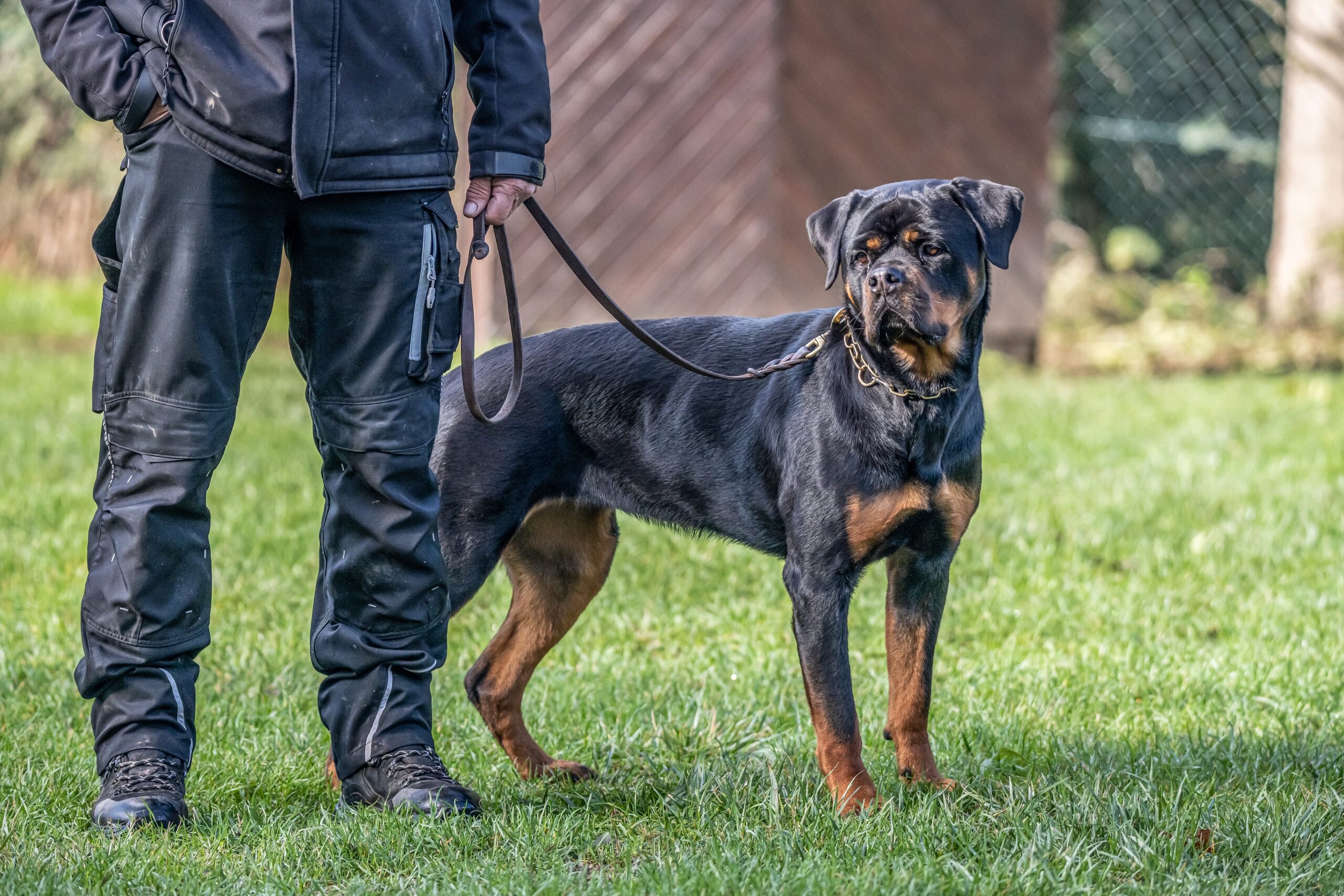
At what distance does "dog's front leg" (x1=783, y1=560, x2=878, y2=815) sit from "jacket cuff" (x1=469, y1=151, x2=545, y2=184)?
1097mm

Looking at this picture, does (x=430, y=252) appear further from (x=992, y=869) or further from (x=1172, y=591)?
(x=1172, y=591)

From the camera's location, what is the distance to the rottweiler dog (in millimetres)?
3137

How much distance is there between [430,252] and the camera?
3.00 m

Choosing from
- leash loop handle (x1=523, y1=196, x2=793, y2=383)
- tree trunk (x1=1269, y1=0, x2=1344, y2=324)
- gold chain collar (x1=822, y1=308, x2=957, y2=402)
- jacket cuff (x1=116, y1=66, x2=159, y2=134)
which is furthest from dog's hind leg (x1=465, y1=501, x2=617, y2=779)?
tree trunk (x1=1269, y1=0, x2=1344, y2=324)

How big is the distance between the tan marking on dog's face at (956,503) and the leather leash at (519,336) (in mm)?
471

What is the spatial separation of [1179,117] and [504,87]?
1168 cm

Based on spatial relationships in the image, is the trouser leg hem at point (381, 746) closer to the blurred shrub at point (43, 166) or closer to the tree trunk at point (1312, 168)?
the tree trunk at point (1312, 168)

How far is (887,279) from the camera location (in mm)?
3074

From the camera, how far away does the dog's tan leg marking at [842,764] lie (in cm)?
308

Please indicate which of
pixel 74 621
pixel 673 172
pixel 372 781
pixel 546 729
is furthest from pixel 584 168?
pixel 372 781

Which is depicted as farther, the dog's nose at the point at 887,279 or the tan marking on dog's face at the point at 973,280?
the tan marking on dog's face at the point at 973,280

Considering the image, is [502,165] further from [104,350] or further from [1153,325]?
[1153,325]

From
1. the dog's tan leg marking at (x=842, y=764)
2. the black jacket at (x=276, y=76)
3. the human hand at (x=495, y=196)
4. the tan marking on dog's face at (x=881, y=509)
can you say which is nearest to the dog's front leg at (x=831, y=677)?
the dog's tan leg marking at (x=842, y=764)

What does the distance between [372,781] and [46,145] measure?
11095 mm
